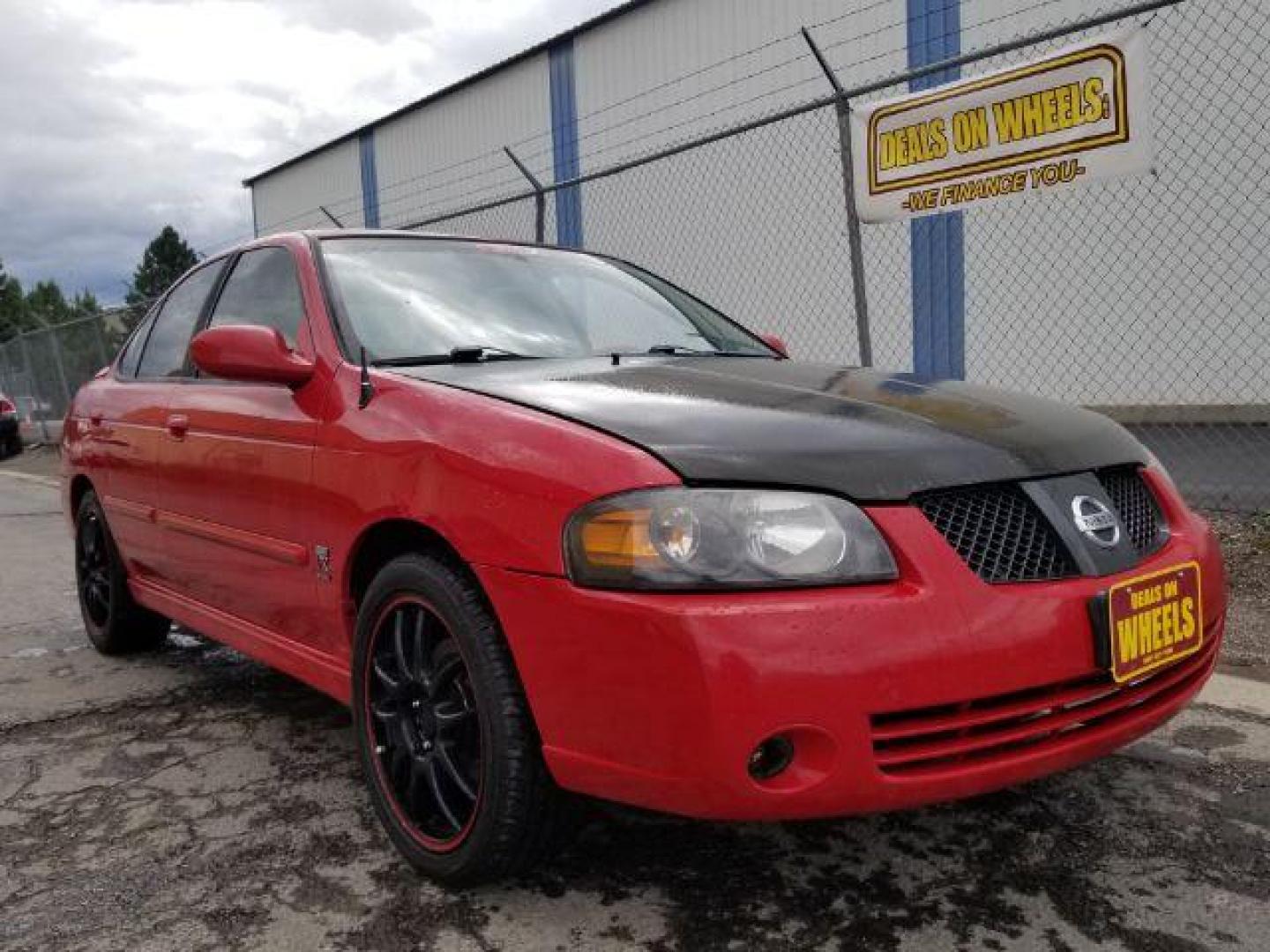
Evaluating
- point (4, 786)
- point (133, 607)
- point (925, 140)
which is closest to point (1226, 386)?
point (925, 140)

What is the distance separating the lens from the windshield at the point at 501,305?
2734mm

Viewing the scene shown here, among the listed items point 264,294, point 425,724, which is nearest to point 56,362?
point 264,294

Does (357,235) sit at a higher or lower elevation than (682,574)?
higher

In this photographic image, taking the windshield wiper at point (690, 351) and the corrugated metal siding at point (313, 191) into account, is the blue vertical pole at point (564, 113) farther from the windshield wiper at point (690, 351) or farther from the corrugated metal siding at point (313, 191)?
the windshield wiper at point (690, 351)

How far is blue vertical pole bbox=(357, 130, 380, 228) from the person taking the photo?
66.5 ft

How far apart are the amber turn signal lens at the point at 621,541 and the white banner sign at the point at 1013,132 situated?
3.77 metres

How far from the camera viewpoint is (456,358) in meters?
2.58

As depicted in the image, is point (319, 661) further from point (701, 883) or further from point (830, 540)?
point (830, 540)

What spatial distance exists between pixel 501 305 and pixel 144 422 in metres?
1.47

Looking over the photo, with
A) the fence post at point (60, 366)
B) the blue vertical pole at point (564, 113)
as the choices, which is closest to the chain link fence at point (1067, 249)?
the blue vertical pole at point (564, 113)

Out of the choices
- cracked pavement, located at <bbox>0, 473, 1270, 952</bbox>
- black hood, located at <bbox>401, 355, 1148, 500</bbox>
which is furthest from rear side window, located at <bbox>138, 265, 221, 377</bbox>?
black hood, located at <bbox>401, 355, 1148, 500</bbox>

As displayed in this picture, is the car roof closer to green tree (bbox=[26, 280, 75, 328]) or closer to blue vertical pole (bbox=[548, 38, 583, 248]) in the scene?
blue vertical pole (bbox=[548, 38, 583, 248])

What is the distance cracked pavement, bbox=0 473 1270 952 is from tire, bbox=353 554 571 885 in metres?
0.12

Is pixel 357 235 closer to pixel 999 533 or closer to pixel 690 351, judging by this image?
pixel 690 351
